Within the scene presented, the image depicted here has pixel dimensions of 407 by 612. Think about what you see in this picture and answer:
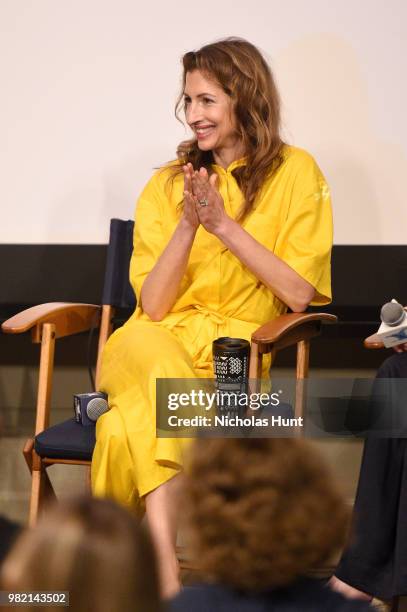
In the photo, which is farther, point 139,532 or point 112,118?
point 112,118

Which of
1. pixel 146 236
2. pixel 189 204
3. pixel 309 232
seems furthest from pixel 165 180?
pixel 309 232

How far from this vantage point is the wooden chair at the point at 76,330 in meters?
2.44

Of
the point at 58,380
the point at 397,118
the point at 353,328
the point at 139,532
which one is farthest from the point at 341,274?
the point at 139,532

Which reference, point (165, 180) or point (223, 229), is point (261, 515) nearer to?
point (223, 229)

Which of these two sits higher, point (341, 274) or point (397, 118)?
point (397, 118)

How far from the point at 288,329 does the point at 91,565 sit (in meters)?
1.69

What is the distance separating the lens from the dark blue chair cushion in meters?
2.41

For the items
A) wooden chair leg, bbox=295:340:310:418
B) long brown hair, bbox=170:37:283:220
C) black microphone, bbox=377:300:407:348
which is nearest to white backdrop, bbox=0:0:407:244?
long brown hair, bbox=170:37:283:220

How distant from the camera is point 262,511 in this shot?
1076 mm

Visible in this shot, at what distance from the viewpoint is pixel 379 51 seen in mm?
3303

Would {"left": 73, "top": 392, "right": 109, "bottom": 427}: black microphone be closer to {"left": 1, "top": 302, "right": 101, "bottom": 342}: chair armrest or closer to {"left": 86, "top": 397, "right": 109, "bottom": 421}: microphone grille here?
{"left": 86, "top": 397, "right": 109, "bottom": 421}: microphone grille

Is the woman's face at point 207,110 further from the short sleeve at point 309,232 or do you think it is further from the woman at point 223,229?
the short sleeve at point 309,232

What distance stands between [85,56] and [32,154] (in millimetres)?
363

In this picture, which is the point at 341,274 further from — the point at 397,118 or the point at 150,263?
the point at 150,263
